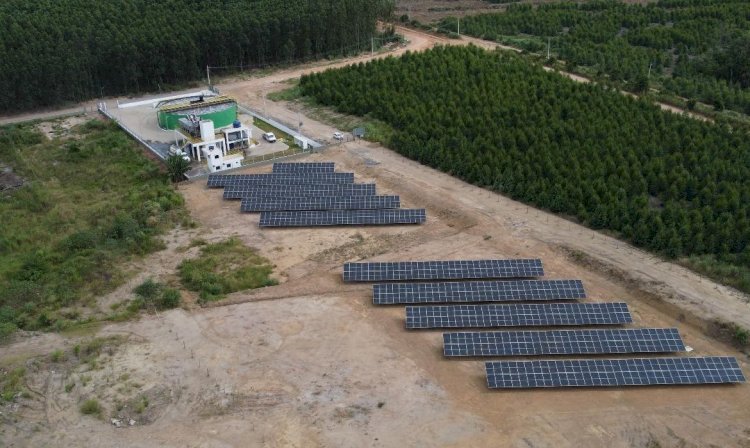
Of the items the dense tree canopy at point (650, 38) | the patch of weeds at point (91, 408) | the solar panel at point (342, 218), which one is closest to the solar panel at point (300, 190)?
the solar panel at point (342, 218)

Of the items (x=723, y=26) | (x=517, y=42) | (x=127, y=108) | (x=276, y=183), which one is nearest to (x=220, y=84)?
(x=127, y=108)

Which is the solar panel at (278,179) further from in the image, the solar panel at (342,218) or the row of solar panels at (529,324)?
the row of solar panels at (529,324)

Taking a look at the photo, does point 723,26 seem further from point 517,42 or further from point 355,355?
point 355,355

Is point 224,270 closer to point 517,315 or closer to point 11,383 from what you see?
point 11,383

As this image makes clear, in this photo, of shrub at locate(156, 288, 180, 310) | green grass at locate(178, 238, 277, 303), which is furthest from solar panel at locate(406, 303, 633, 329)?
shrub at locate(156, 288, 180, 310)

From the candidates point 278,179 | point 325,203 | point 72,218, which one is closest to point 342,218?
point 325,203
